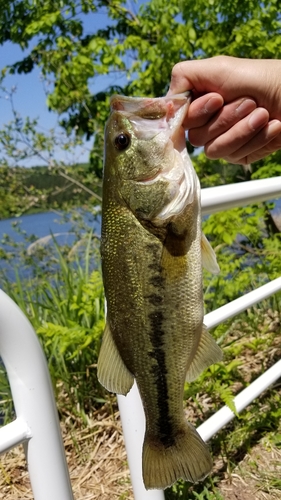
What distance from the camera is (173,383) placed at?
4.57 feet

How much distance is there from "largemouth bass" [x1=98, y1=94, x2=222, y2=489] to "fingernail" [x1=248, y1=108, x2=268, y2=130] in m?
0.32

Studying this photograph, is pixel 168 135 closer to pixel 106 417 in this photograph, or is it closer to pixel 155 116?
pixel 155 116

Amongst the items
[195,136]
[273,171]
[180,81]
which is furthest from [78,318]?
[273,171]

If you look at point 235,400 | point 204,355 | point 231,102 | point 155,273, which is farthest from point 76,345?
point 231,102

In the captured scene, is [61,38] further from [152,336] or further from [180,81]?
[152,336]

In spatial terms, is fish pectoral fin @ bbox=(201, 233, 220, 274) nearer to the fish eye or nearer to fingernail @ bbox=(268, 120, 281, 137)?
the fish eye

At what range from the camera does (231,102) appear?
1.56m

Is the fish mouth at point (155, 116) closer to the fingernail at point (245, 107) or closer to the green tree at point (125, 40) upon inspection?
the fingernail at point (245, 107)

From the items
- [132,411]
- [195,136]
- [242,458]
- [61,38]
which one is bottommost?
[242,458]

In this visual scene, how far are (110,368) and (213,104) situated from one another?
33.0 inches

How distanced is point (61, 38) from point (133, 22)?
118 cm

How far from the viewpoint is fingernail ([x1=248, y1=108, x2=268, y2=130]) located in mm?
1553

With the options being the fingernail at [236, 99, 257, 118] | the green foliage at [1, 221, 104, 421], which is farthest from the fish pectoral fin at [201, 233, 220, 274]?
the green foliage at [1, 221, 104, 421]

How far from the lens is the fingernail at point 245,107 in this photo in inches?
60.7
